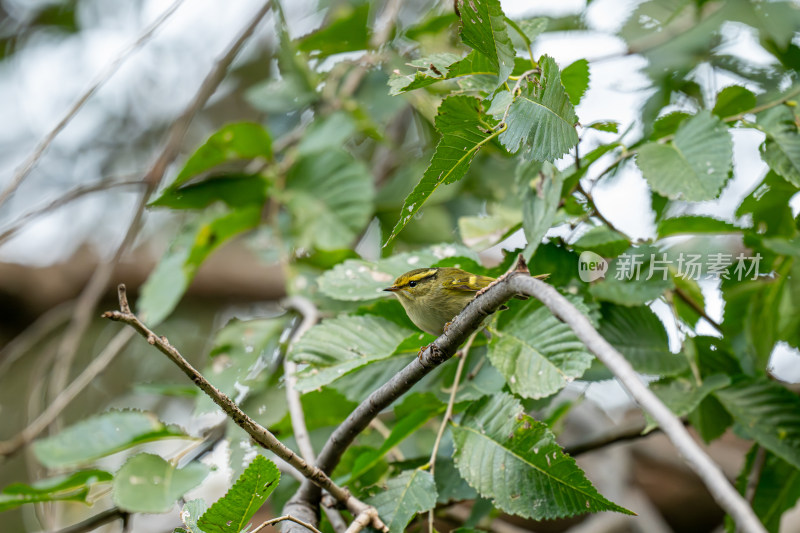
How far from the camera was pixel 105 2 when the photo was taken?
16.2 feet

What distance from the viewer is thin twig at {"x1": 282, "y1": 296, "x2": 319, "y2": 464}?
1611mm

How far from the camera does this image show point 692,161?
1639 mm

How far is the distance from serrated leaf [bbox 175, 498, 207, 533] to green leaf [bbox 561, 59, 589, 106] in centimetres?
116

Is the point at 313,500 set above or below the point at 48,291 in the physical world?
above

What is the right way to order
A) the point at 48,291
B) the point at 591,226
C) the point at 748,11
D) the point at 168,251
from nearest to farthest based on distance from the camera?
the point at 591,226, the point at 748,11, the point at 168,251, the point at 48,291

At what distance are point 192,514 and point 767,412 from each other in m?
1.35

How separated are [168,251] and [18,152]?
314 cm

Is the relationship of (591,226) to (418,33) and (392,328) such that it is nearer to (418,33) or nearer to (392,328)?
(392,328)

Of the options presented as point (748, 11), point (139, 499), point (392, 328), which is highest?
point (748, 11)

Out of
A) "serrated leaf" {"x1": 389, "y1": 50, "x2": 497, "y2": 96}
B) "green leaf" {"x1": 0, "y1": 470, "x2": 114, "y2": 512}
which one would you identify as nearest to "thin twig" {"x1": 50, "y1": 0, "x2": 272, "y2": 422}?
"green leaf" {"x1": 0, "y1": 470, "x2": 114, "y2": 512}

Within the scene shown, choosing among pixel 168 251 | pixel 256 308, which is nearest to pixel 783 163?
pixel 168 251

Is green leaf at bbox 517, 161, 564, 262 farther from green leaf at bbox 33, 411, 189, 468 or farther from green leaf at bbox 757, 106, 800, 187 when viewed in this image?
green leaf at bbox 33, 411, 189, 468

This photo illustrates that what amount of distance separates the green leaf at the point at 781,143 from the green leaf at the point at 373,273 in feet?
2.52

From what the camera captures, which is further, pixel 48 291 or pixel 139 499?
pixel 48 291
